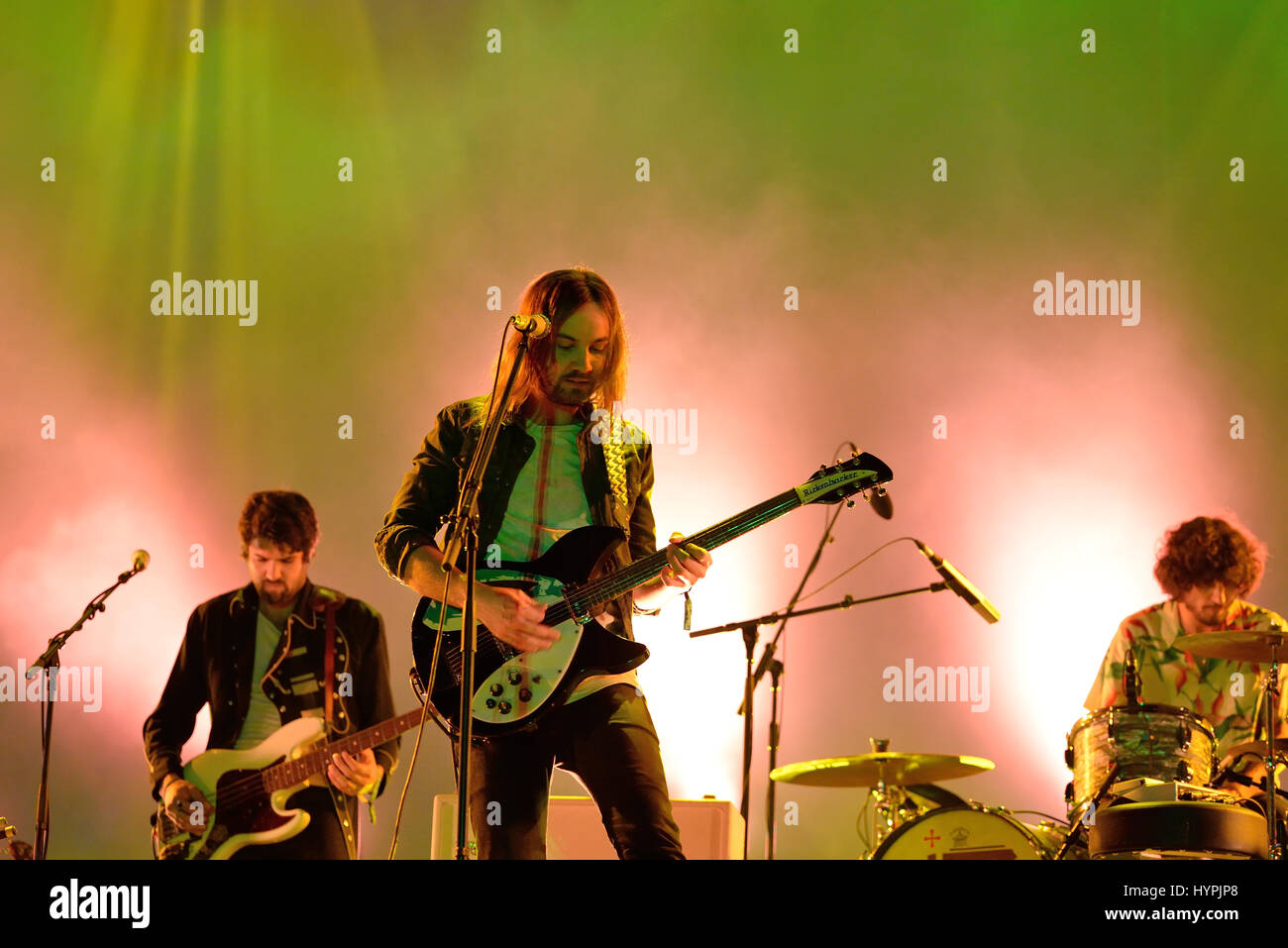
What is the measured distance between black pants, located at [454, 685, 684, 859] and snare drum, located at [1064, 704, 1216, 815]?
6.73 ft

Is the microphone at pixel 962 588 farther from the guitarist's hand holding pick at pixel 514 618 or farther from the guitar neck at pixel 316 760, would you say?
the guitarist's hand holding pick at pixel 514 618

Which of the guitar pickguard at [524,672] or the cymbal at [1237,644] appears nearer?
the guitar pickguard at [524,672]

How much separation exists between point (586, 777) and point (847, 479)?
1.13m

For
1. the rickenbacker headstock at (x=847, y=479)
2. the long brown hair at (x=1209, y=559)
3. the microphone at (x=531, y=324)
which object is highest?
the microphone at (x=531, y=324)

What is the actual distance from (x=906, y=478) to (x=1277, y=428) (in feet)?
5.31

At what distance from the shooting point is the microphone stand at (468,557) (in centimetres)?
270

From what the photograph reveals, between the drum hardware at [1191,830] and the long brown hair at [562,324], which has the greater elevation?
the long brown hair at [562,324]

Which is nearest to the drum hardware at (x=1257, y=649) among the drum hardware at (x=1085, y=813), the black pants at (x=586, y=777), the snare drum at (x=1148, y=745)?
the snare drum at (x=1148, y=745)

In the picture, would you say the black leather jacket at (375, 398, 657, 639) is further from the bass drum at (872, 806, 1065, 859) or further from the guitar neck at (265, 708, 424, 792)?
the bass drum at (872, 806, 1065, 859)

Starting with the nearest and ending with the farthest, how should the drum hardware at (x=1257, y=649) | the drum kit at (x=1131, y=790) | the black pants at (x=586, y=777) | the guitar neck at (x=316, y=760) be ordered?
the black pants at (x=586, y=777) < the drum kit at (x=1131, y=790) < the drum hardware at (x=1257, y=649) < the guitar neck at (x=316, y=760)

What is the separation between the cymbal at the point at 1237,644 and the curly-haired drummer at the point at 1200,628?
2.32 ft
